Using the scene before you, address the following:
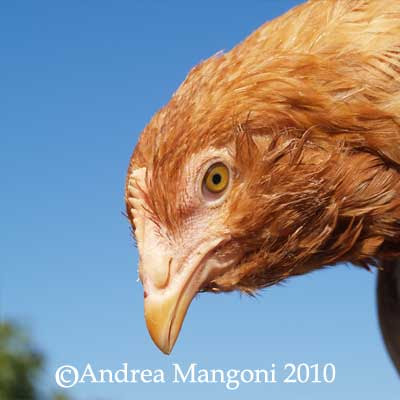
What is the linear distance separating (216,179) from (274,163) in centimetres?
24

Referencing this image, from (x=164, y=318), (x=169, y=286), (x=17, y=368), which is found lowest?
(x=164, y=318)

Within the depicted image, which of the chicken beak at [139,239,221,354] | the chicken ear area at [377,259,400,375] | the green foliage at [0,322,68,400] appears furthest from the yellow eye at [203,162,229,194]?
the green foliage at [0,322,68,400]

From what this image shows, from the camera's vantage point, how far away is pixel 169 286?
291cm

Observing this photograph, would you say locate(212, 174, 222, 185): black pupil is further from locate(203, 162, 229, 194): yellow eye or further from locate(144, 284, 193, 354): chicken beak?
locate(144, 284, 193, 354): chicken beak

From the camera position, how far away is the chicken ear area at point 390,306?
345cm

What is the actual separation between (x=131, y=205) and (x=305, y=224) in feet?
2.38

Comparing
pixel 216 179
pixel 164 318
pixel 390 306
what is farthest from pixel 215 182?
pixel 390 306

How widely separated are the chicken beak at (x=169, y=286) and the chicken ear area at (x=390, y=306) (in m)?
0.96

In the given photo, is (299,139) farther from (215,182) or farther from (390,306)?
(390,306)

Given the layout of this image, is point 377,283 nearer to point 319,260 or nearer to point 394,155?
point 319,260

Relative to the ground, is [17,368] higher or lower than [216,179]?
higher

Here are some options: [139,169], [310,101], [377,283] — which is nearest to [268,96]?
[310,101]

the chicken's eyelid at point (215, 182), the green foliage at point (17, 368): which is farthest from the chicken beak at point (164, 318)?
the green foliage at point (17, 368)

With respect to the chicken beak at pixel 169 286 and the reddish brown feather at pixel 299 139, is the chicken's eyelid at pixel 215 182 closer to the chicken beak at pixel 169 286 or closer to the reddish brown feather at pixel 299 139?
the reddish brown feather at pixel 299 139
